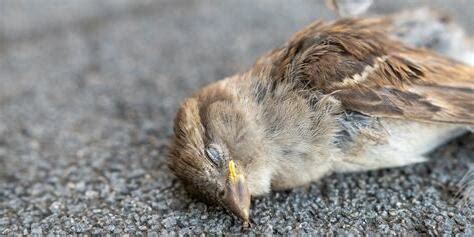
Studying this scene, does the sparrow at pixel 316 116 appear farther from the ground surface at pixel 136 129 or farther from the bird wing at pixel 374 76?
the ground surface at pixel 136 129

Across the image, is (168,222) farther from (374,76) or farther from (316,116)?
(374,76)

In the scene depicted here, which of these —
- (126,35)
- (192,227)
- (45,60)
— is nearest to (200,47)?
(126,35)

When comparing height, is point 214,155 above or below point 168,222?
above

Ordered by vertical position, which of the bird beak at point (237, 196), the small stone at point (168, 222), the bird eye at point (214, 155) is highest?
the bird eye at point (214, 155)

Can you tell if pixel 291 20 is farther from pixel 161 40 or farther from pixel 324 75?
pixel 324 75

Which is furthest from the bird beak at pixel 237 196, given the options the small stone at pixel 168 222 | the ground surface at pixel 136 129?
the small stone at pixel 168 222

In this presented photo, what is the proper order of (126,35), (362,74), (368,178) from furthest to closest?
1. (126,35)
2. (368,178)
3. (362,74)

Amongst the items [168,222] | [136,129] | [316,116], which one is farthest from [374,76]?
[136,129]

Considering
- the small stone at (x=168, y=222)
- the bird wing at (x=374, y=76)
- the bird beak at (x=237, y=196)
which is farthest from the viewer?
the bird wing at (x=374, y=76)
